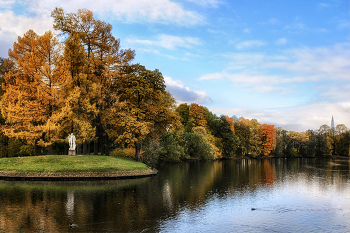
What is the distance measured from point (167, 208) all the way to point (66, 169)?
1752cm

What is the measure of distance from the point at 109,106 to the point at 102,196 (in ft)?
77.7

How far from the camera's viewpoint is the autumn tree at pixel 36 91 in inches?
1512

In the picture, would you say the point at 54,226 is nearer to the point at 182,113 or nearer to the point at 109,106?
the point at 109,106

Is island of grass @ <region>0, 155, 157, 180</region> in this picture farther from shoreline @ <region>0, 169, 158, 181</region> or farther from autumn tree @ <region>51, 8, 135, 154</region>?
autumn tree @ <region>51, 8, 135, 154</region>

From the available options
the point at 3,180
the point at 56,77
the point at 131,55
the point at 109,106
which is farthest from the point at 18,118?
the point at 131,55

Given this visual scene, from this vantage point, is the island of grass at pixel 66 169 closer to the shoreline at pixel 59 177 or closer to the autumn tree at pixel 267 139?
the shoreline at pixel 59 177

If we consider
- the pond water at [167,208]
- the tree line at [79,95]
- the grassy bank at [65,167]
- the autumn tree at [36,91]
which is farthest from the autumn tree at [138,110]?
the pond water at [167,208]

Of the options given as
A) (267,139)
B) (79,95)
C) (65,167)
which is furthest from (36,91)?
(267,139)

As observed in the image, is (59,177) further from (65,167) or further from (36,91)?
(36,91)

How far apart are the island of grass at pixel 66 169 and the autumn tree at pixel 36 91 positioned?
5.17m

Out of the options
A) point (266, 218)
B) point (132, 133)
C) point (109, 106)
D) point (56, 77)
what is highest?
point (56, 77)

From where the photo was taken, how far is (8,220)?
53.5 ft

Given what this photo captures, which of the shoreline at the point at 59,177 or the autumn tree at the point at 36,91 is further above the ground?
the autumn tree at the point at 36,91

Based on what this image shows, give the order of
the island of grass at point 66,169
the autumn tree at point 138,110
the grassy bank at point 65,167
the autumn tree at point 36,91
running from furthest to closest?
1. the autumn tree at point 138,110
2. the autumn tree at point 36,91
3. the grassy bank at point 65,167
4. the island of grass at point 66,169
